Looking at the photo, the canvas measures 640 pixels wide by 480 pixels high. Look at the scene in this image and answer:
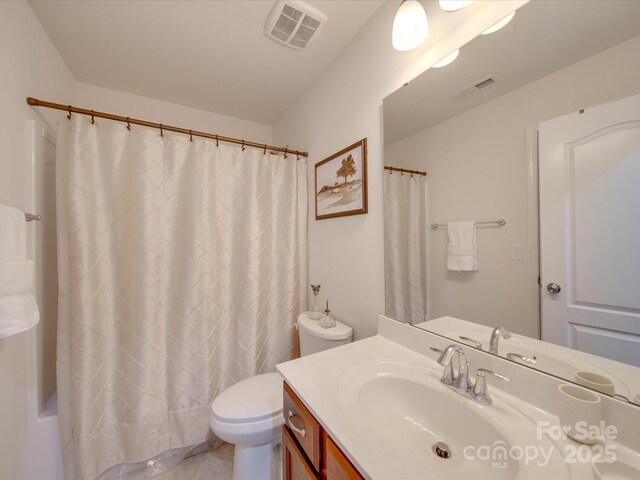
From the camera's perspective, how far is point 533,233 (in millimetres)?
718

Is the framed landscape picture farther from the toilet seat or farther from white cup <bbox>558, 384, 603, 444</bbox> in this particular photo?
the toilet seat

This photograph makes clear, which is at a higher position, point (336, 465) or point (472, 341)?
point (472, 341)

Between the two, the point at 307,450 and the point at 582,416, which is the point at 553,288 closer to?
the point at 582,416

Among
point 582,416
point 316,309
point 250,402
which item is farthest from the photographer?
point 316,309

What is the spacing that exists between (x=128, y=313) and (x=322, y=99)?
1.72 m

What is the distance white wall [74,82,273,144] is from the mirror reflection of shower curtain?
171 centimetres

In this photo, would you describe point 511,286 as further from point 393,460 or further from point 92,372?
point 92,372

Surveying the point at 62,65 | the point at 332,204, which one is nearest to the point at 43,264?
the point at 62,65

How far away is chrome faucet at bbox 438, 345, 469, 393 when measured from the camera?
2.29 ft

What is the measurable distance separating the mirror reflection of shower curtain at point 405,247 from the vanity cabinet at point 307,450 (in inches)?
22.4

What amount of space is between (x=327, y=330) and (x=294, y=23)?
162 cm

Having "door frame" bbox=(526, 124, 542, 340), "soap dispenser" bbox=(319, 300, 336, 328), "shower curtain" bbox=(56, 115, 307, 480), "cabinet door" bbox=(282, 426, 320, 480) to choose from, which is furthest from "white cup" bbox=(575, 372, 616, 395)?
"shower curtain" bbox=(56, 115, 307, 480)

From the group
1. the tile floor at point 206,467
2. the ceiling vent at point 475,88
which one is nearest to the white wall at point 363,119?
the ceiling vent at point 475,88

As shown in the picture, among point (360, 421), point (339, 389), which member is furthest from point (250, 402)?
point (360, 421)
